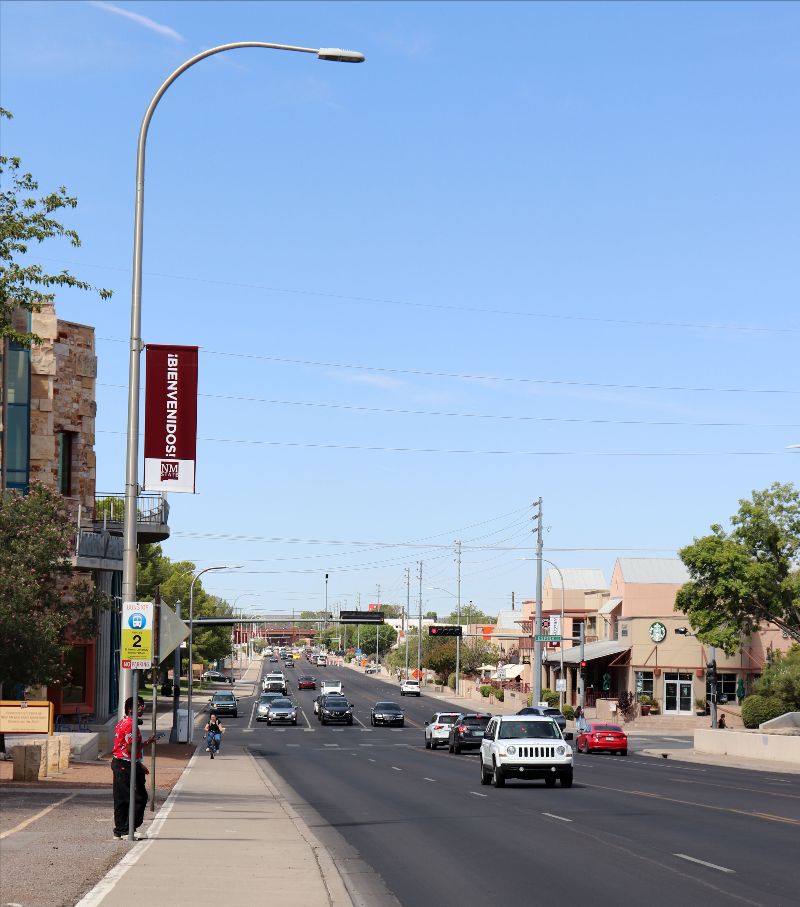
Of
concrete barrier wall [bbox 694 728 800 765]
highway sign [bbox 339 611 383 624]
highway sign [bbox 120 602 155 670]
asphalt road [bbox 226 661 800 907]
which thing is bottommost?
concrete barrier wall [bbox 694 728 800 765]

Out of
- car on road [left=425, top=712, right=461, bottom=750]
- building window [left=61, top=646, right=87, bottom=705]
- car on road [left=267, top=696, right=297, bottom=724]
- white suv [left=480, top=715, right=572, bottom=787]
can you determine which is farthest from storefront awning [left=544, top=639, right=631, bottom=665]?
white suv [left=480, top=715, right=572, bottom=787]

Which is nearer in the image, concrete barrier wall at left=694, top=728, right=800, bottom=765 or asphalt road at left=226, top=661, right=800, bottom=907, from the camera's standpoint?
asphalt road at left=226, top=661, right=800, bottom=907

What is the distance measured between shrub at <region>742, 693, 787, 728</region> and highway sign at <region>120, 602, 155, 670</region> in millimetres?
54955

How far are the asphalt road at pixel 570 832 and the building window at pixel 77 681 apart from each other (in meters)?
20.4

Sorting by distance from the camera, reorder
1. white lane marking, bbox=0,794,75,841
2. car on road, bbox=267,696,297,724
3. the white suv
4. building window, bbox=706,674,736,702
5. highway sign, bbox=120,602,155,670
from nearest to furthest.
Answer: highway sign, bbox=120,602,155,670, white lane marking, bbox=0,794,75,841, the white suv, car on road, bbox=267,696,297,724, building window, bbox=706,674,736,702

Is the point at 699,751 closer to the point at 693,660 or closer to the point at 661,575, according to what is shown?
the point at 693,660

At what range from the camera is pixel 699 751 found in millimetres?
61344

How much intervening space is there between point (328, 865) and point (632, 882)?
358 cm

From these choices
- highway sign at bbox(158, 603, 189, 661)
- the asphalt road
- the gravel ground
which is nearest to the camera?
the gravel ground

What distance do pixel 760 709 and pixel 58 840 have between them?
55620 mm

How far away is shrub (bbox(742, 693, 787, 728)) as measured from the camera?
224ft

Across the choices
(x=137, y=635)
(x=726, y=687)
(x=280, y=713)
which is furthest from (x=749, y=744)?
(x=137, y=635)

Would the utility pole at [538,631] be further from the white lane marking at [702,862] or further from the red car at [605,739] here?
the white lane marking at [702,862]

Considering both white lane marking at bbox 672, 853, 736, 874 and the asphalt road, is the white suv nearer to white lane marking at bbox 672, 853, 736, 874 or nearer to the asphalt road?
the asphalt road
